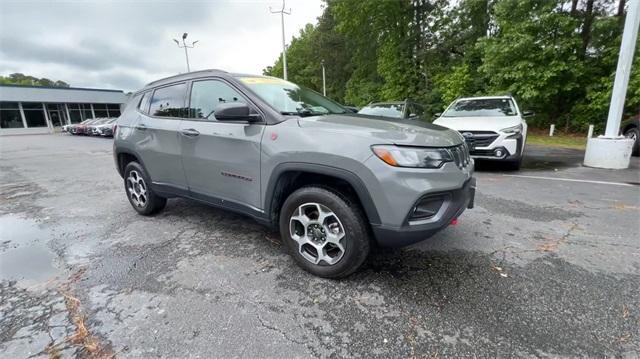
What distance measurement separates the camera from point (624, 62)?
643cm

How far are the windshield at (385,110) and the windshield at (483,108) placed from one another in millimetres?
1158

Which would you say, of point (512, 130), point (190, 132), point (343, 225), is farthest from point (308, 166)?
point (512, 130)

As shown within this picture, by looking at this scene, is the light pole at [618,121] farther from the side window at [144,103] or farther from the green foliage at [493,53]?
the side window at [144,103]

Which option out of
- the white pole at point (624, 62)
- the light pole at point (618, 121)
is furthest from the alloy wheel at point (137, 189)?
the white pole at point (624, 62)

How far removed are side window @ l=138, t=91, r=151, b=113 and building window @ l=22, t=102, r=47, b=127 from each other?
4191cm

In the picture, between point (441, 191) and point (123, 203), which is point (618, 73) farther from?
point (123, 203)

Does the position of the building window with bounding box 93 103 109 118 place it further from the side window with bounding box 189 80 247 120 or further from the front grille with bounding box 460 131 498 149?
the front grille with bounding box 460 131 498 149

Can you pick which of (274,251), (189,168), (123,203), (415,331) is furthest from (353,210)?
(123,203)

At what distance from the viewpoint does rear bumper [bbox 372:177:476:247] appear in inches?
82.2

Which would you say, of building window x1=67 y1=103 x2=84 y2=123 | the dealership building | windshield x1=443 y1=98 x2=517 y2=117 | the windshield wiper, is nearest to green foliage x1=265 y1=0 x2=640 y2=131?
windshield x1=443 y1=98 x2=517 y2=117

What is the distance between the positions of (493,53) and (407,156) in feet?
47.2

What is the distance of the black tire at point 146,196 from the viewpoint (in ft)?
12.7

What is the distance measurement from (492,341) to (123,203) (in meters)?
5.23

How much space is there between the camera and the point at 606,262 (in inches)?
104
